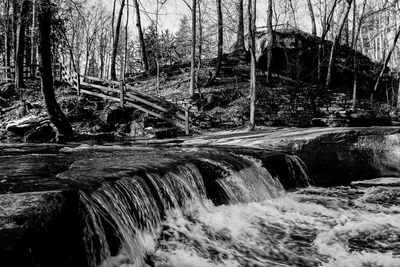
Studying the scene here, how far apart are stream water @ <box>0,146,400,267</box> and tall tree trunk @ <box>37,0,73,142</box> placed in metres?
5.07

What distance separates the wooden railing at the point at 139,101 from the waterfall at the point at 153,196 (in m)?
6.44

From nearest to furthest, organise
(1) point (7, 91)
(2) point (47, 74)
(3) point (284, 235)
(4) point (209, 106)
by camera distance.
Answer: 1. (3) point (284, 235)
2. (2) point (47, 74)
3. (4) point (209, 106)
4. (1) point (7, 91)

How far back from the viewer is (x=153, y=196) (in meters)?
4.84

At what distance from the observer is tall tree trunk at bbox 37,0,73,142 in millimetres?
10773

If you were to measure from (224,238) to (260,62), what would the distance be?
64.3ft

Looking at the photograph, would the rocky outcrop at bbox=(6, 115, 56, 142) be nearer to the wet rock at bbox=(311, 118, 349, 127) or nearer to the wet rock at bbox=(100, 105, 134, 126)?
the wet rock at bbox=(100, 105, 134, 126)

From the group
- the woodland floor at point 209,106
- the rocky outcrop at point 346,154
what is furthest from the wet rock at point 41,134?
the rocky outcrop at point 346,154

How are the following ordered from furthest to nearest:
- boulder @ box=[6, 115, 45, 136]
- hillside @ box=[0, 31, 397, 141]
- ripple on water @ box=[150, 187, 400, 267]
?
hillside @ box=[0, 31, 397, 141] → boulder @ box=[6, 115, 45, 136] → ripple on water @ box=[150, 187, 400, 267]

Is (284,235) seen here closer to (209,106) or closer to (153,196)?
Result: (153,196)

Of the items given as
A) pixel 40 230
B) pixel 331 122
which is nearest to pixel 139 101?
pixel 331 122

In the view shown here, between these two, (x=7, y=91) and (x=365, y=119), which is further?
(x=7, y=91)

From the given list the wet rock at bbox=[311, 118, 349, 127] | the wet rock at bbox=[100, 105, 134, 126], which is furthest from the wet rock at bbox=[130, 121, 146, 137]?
the wet rock at bbox=[311, 118, 349, 127]

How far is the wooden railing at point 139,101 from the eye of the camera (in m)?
13.9

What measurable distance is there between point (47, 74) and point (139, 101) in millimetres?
4589
